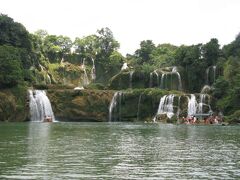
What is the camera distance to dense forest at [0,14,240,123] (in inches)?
3150

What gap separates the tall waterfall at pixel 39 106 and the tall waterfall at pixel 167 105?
17.7m

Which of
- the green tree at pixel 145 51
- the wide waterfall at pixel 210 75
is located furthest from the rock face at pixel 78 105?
the green tree at pixel 145 51

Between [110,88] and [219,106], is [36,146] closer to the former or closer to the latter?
[219,106]

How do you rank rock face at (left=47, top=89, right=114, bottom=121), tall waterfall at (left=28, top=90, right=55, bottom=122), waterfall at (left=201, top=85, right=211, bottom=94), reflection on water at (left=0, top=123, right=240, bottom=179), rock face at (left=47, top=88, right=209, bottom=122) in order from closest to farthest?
reflection on water at (left=0, top=123, right=240, bottom=179), tall waterfall at (left=28, top=90, right=55, bottom=122), rock face at (left=47, top=88, right=209, bottom=122), waterfall at (left=201, top=85, right=211, bottom=94), rock face at (left=47, top=89, right=114, bottom=121)

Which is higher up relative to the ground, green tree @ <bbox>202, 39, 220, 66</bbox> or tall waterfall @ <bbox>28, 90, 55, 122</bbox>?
green tree @ <bbox>202, 39, 220, 66</bbox>

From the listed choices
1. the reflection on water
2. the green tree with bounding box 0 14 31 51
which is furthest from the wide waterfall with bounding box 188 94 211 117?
the reflection on water

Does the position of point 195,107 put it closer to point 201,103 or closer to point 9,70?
point 201,103

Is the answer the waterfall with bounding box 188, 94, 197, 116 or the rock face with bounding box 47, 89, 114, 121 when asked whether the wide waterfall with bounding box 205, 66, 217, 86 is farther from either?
the rock face with bounding box 47, 89, 114, 121

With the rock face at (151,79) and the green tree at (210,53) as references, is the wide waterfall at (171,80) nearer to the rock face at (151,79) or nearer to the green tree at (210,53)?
the rock face at (151,79)

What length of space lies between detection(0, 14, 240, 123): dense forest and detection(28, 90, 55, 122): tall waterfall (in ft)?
10.9

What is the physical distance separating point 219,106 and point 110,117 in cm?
1839

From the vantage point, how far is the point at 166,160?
73.2ft

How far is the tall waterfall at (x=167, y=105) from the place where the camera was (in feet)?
256

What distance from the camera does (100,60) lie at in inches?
4988
